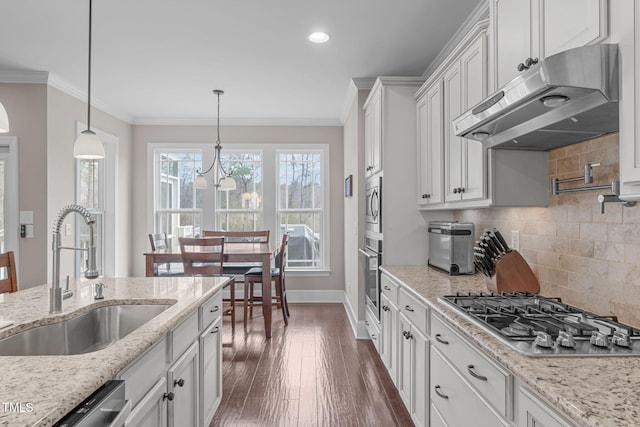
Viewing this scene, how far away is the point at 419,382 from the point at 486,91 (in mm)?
1604

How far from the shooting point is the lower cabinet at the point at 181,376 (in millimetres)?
1279

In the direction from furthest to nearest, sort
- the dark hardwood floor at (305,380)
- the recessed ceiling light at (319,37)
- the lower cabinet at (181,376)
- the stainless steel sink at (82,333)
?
the recessed ceiling light at (319,37) → the dark hardwood floor at (305,380) → the stainless steel sink at (82,333) → the lower cabinet at (181,376)

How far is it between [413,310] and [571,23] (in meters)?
1.55

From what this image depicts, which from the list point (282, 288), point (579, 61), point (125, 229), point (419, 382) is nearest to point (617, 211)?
point (579, 61)

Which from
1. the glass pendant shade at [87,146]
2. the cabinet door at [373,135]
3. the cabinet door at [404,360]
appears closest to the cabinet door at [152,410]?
the cabinet door at [404,360]

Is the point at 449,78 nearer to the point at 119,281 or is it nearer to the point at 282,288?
the point at 119,281

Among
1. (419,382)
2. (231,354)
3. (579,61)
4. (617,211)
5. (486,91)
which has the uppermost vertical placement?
(486,91)

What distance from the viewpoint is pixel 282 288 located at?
465cm

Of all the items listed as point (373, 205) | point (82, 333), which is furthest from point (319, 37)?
point (82, 333)

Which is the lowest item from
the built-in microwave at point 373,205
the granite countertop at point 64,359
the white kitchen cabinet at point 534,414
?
the white kitchen cabinet at point 534,414

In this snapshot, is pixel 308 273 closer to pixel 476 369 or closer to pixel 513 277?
pixel 513 277

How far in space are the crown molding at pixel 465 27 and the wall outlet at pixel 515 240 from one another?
4.67 feet

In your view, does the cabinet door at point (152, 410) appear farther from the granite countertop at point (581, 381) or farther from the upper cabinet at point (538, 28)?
the upper cabinet at point (538, 28)

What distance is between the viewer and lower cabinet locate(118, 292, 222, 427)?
1.28 meters
